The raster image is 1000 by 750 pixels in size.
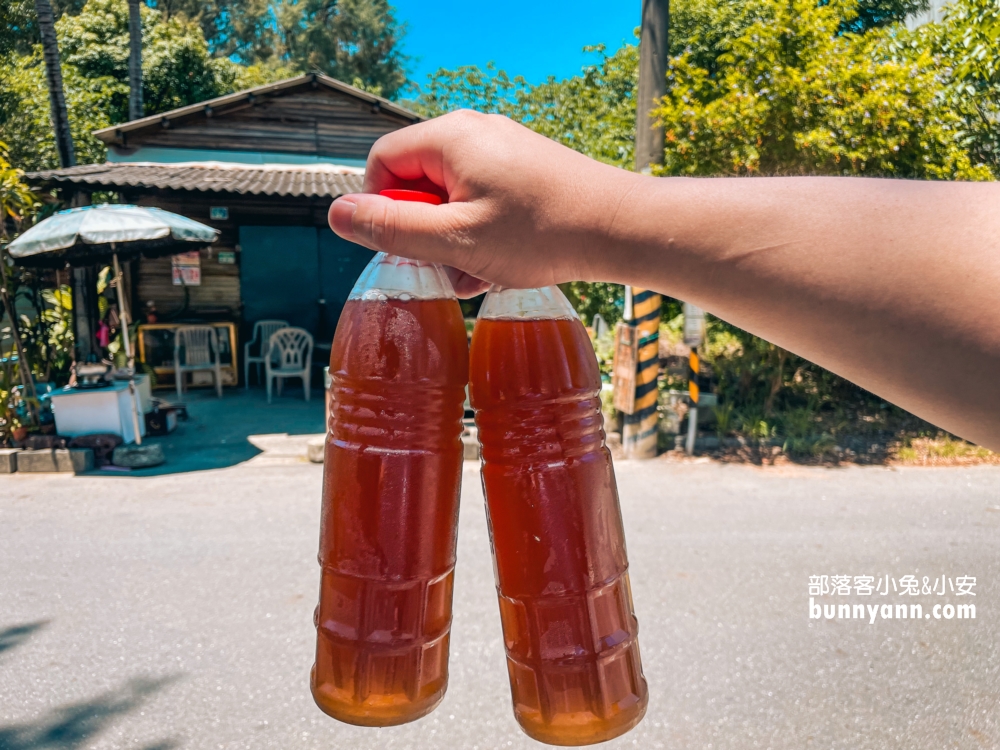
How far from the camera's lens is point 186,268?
12.6m

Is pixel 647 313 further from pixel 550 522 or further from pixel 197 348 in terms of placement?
pixel 197 348

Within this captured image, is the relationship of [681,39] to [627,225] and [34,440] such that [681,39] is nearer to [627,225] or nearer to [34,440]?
[34,440]

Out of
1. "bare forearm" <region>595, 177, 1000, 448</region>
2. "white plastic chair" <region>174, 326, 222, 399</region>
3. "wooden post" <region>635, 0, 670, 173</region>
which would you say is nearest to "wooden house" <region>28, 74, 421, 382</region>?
"white plastic chair" <region>174, 326, 222, 399</region>

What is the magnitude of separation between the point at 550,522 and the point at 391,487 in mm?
272

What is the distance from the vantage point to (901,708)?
3311mm

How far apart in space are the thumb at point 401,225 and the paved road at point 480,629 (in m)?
2.56

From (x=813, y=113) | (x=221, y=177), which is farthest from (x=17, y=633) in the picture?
(x=221, y=177)

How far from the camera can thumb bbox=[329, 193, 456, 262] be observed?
1.15 m

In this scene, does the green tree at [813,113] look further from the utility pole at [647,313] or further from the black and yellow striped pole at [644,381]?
the black and yellow striped pole at [644,381]

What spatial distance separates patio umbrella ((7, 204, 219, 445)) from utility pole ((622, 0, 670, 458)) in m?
5.27

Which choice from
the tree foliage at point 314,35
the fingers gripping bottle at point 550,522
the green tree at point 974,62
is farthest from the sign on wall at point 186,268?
the tree foliage at point 314,35

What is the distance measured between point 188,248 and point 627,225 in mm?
10351

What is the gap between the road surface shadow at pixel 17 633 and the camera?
151 inches

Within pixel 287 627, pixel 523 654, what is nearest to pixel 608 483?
pixel 523 654
